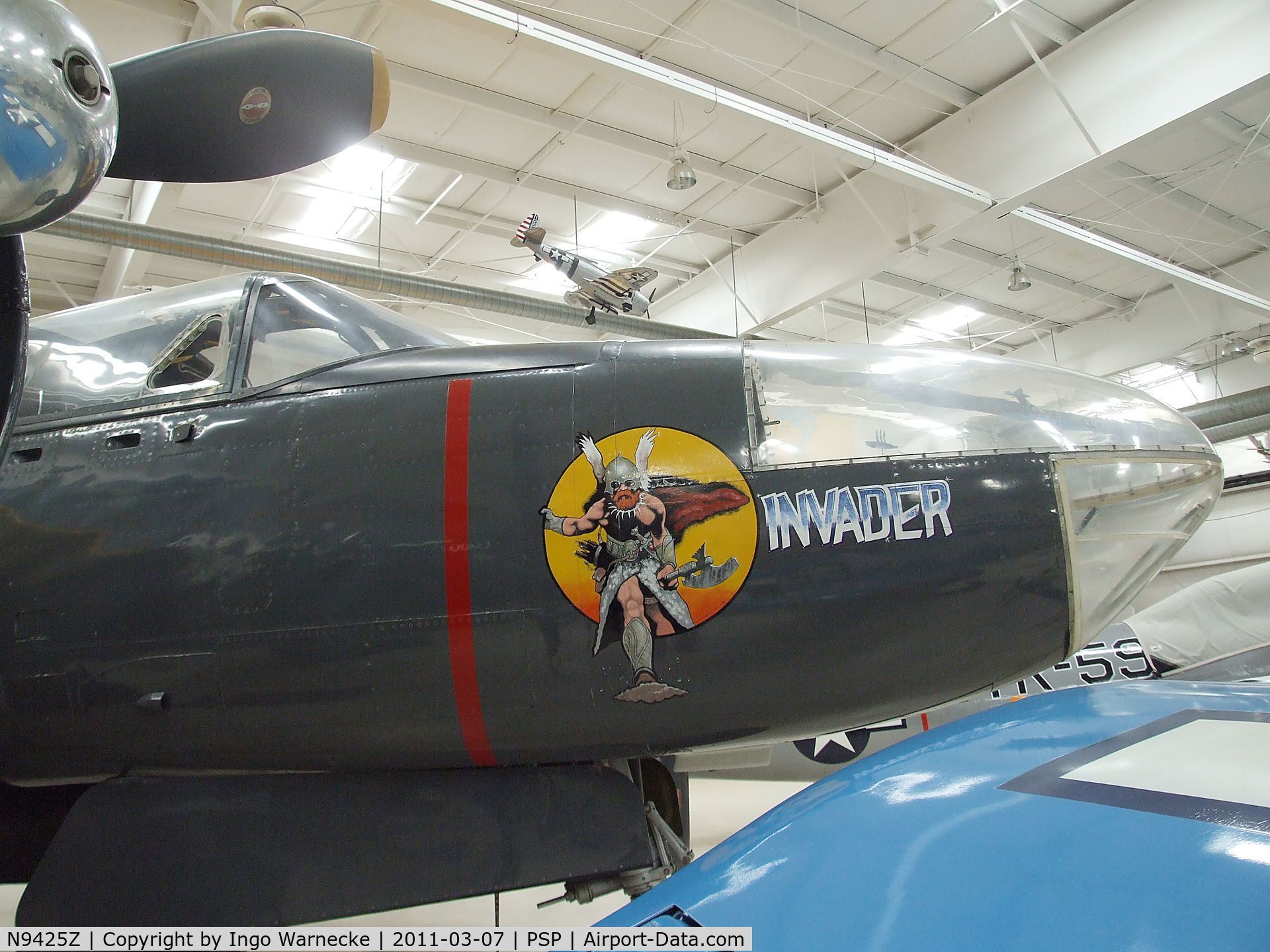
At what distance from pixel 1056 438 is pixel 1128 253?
11.9m

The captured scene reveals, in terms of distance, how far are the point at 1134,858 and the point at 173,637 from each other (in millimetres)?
2878

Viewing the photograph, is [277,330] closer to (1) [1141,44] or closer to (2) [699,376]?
(2) [699,376]

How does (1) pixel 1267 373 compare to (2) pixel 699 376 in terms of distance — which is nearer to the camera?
(2) pixel 699 376

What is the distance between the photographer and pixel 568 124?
1084 centimetres

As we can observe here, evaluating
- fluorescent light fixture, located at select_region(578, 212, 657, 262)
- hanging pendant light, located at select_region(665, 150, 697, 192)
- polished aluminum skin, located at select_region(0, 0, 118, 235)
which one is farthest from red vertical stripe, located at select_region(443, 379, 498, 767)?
fluorescent light fixture, located at select_region(578, 212, 657, 262)

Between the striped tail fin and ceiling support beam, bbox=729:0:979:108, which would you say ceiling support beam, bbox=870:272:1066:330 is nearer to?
ceiling support beam, bbox=729:0:979:108

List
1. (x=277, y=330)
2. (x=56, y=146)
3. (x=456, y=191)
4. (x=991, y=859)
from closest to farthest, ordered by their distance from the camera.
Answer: (x=56, y=146), (x=991, y=859), (x=277, y=330), (x=456, y=191)

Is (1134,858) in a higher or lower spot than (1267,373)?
lower

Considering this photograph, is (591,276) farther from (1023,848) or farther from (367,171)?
(1023,848)

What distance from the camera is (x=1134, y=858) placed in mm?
1762

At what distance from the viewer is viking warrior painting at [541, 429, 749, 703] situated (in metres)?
2.71

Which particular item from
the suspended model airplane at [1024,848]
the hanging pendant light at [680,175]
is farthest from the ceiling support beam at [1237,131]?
the suspended model airplane at [1024,848]

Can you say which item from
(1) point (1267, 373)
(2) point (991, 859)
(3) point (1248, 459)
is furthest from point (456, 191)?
(3) point (1248, 459)

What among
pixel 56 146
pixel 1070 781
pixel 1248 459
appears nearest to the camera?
pixel 56 146
